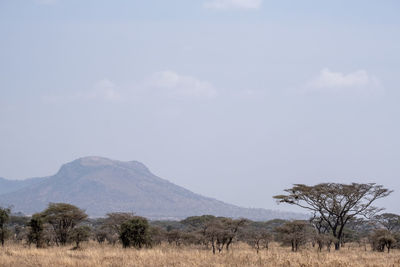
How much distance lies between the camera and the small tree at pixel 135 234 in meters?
37.2

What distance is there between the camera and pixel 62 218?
44.2m

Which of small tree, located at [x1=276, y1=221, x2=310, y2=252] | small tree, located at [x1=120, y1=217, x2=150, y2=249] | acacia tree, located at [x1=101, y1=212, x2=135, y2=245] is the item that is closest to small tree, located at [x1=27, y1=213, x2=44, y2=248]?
small tree, located at [x1=120, y1=217, x2=150, y2=249]

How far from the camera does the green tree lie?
43.7 m

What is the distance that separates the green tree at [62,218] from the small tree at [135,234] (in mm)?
7945

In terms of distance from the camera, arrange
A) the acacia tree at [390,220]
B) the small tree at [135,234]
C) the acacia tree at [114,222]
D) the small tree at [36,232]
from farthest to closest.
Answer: the acacia tree at [390,220] → the acacia tree at [114,222] → the small tree at [36,232] → the small tree at [135,234]

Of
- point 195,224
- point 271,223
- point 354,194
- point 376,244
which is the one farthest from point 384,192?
point 271,223

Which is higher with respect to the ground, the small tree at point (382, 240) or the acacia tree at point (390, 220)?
the acacia tree at point (390, 220)

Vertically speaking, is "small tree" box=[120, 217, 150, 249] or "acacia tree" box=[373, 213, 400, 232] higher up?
"acacia tree" box=[373, 213, 400, 232]

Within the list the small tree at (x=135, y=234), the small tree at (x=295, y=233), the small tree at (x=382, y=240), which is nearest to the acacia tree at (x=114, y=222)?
the small tree at (x=135, y=234)

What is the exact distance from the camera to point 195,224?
7794 centimetres

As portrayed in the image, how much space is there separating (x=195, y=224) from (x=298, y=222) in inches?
1343

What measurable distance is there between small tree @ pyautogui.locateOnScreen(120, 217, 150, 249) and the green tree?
7.95 meters

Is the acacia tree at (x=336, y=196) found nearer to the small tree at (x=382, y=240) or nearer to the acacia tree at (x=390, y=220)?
the small tree at (x=382, y=240)

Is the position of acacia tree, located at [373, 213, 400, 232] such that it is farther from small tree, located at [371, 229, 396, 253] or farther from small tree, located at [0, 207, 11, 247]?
small tree, located at [0, 207, 11, 247]
